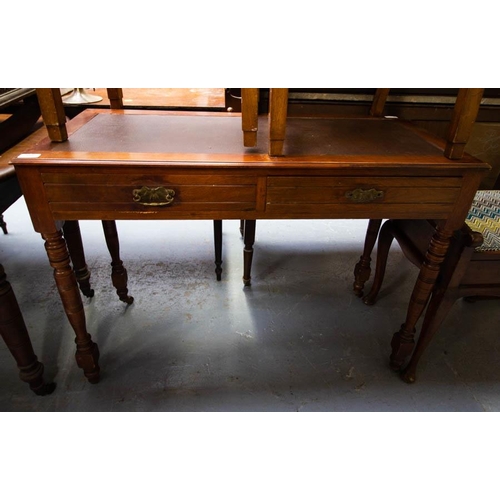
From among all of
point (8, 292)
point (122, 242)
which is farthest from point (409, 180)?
point (122, 242)

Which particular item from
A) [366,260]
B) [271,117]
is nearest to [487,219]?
[366,260]

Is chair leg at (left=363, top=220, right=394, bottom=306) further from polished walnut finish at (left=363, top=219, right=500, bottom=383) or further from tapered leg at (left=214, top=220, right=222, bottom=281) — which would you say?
tapered leg at (left=214, top=220, right=222, bottom=281)

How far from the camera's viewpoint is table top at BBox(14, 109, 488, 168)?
98cm

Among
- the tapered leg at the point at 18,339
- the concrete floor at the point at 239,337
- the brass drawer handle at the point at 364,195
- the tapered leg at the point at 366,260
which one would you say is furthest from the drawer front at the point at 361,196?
the tapered leg at the point at 18,339

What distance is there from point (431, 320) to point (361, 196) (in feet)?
2.05

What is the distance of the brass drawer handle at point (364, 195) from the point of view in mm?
1047

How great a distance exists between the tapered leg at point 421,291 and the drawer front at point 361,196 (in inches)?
5.0

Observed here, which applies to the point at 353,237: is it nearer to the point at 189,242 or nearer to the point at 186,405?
the point at 189,242

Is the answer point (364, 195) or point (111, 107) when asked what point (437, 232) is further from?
point (111, 107)

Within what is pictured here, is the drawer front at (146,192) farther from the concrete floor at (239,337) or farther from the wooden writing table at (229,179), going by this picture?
the concrete floor at (239,337)

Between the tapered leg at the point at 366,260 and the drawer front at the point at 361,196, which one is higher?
the drawer front at the point at 361,196

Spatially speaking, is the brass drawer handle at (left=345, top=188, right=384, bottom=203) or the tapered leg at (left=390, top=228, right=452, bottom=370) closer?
the brass drawer handle at (left=345, top=188, right=384, bottom=203)

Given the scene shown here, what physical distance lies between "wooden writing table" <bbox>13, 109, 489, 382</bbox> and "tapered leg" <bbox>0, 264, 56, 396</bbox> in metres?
0.18

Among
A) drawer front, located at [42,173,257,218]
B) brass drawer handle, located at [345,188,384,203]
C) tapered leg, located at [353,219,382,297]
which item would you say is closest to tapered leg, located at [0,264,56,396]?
drawer front, located at [42,173,257,218]
